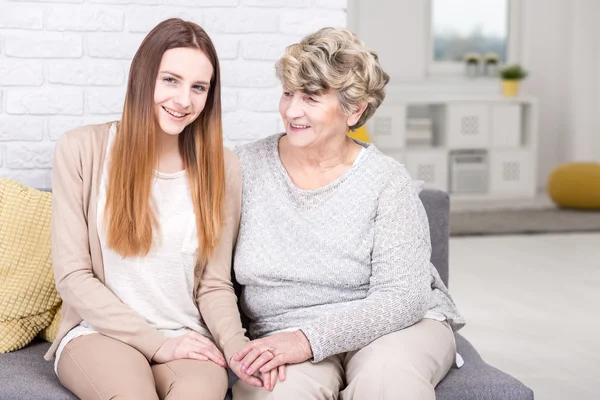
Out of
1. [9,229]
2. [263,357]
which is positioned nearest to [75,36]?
[9,229]

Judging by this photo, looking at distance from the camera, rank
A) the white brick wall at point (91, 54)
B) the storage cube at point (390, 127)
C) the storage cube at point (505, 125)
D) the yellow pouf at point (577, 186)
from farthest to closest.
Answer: the storage cube at point (505, 125) → the storage cube at point (390, 127) → the yellow pouf at point (577, 186) → the white brick wall at point (91, 54)

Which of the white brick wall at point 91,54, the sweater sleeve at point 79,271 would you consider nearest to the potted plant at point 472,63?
the white brick wall at point 91,54

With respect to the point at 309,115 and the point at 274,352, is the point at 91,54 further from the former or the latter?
the point at 274,352

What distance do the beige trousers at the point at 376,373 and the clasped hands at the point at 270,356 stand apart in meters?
0.02

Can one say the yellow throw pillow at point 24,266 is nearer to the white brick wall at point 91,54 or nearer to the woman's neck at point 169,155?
the white brick wall at point 91,54

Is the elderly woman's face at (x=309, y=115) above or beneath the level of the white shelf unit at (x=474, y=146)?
above

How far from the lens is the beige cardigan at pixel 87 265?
77.0 inches

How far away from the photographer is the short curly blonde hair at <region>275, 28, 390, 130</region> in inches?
81.1

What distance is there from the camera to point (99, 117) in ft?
8.27

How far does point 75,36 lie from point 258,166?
0.68m

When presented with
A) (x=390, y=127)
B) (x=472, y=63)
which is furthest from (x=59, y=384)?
(x=472, y=63)

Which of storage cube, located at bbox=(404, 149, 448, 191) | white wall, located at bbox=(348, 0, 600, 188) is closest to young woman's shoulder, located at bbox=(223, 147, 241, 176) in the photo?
storage cube, located at bbox=(404, 149, 448, 191)

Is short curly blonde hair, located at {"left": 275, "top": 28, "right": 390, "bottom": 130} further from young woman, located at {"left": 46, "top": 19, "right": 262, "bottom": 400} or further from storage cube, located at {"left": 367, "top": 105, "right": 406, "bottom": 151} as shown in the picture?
storage cube, located at {"left": 367, "top": 105, "right": 406, "bottom": 151}

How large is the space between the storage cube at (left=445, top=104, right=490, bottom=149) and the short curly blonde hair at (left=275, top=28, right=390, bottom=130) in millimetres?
5622
